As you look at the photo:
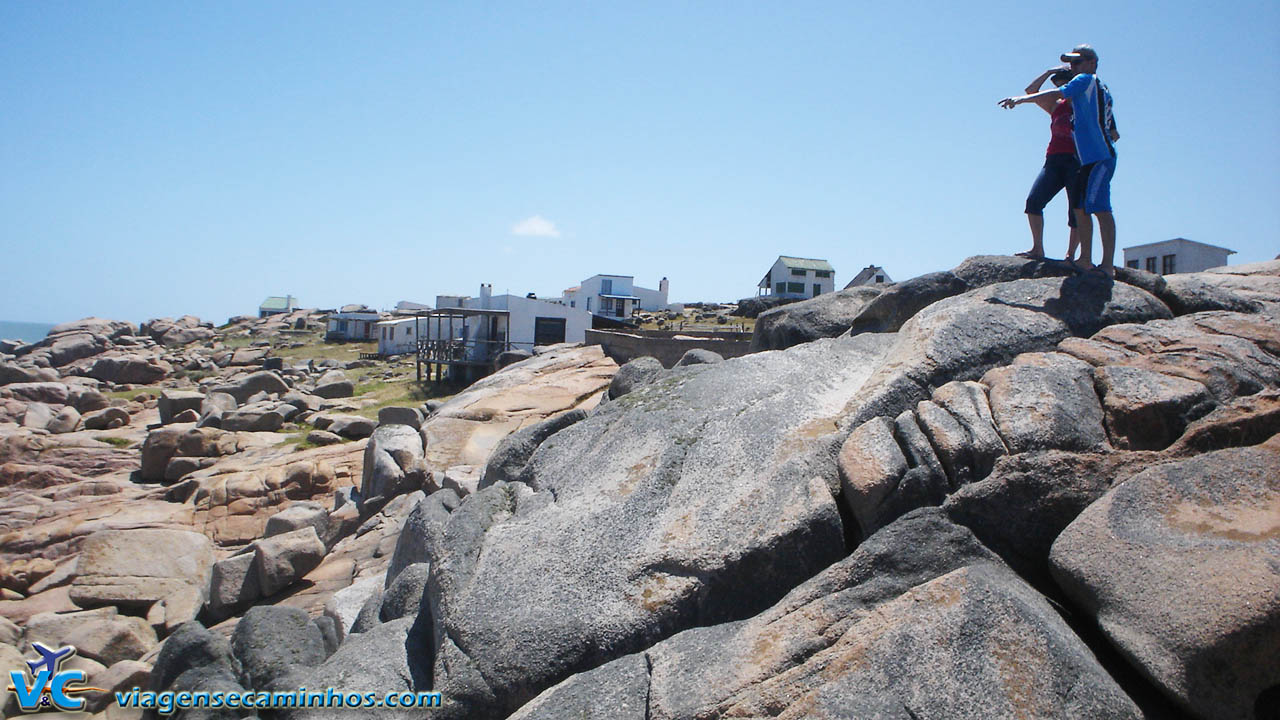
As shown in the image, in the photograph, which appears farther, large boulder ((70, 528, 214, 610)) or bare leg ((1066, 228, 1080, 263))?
large boulder ((70, 528, 214, 610))

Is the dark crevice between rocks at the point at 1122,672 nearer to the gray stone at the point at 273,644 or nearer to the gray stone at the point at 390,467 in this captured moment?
the gray stone at the point at 273,644

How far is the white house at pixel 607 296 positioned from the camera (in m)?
70.8

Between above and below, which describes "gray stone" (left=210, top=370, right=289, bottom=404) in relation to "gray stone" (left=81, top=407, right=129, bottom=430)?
above

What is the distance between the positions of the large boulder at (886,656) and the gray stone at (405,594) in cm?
258

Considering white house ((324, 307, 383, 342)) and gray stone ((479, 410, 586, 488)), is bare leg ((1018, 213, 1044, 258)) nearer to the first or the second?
gray stone ((479, 410, 586, 488))

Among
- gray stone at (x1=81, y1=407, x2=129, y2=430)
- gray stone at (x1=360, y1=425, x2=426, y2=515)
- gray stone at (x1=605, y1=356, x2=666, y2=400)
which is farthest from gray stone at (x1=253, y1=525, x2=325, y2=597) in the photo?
gray stone at (x1=81, y1=407, x2=129, y2=430)

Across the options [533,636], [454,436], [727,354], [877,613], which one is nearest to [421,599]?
[533,636]

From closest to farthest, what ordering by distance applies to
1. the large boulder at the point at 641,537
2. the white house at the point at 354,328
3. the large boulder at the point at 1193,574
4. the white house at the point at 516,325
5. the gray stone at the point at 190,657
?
the large boulder at the point at 1193,574
the large boulder at the point at 641,537
the gray stone at the point at 190,657
the white house at the point at 516,325
the white house at the point at 354,328

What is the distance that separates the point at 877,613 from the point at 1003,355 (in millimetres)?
3630

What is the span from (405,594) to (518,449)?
2.07 meters

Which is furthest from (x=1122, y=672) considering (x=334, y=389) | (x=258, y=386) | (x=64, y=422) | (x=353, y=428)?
(x=258, y=386)

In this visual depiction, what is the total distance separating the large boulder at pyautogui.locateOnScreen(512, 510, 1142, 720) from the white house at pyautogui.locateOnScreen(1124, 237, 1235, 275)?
28.2 meters

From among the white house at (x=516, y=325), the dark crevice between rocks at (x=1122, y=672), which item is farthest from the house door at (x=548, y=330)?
the dark crevice between rocks at (x=1122, y=672)

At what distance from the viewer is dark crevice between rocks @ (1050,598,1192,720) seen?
4.59 m
